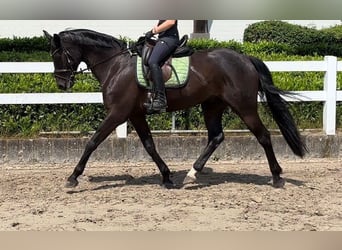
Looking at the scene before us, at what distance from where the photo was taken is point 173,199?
18.3 ft

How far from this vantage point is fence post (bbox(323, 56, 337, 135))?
7.79 metres

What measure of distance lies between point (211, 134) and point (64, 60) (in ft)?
6.31

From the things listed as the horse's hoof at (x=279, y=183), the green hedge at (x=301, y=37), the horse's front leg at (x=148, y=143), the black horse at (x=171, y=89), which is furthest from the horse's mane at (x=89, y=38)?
the green hedge at (x=301, y=37)

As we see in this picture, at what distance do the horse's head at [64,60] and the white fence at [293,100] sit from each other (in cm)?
148

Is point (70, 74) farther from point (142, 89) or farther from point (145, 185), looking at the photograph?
point (145, 185)

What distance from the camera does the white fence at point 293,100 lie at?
289 inches

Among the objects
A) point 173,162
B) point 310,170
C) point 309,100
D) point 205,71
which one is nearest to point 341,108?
point 309,100

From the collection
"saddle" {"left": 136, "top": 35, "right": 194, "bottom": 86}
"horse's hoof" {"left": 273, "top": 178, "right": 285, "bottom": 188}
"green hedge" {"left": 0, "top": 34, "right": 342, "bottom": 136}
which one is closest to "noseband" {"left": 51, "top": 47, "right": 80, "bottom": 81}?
"saddle" {"left": 136, "top": 35, "right": 194, "bottom": 86}

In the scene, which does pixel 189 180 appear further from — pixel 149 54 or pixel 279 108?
pixel 149 54

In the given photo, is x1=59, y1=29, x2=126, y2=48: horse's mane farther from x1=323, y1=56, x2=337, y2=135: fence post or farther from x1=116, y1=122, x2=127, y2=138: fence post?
x1=323, y1=56, x2=337, y2=135: fence post

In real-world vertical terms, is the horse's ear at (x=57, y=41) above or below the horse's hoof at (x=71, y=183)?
above

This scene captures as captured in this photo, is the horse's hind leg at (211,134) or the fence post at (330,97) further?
the fence post at (330,97)

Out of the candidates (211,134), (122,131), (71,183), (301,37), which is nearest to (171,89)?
(211,134)

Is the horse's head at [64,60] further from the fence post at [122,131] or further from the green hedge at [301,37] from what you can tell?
the green hedge at [301,37]
